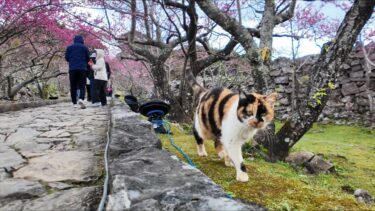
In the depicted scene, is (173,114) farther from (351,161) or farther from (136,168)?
(136,168)

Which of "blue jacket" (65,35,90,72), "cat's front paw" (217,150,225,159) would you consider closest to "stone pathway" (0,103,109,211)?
"cat's front paw" (217,150,225,159)

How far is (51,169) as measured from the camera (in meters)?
3.52

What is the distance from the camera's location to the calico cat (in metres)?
3.44

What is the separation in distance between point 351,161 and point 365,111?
27.4 feet

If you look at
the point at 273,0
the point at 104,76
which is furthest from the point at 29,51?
the point at 273,0

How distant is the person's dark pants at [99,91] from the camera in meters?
10.3

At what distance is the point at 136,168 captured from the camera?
9.45ft

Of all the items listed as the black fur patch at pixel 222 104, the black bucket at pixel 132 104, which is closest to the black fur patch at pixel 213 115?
the black fur patch at pixel 222 104

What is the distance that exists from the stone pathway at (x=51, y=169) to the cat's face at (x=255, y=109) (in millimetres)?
1483

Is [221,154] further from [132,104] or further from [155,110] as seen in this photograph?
[132,104]

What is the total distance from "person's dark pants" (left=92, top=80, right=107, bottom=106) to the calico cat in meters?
6.20

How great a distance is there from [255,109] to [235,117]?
0.34m

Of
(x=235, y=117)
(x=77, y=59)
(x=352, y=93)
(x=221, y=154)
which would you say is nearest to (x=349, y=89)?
(x=352, y=93)

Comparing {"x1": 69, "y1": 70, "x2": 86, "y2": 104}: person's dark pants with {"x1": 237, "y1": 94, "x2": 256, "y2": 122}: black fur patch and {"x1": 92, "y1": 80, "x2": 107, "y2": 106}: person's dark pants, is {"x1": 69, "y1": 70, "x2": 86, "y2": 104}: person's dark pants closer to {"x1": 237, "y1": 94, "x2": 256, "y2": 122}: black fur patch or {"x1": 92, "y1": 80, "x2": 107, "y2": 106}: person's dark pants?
{"x1": 92, "y1": 80, "x2": 107, "y2": 106}: person's dark pants
